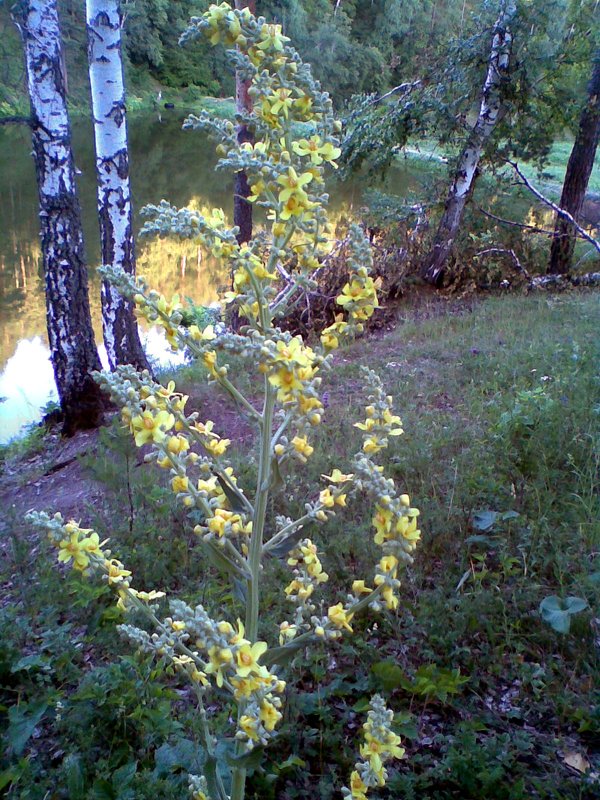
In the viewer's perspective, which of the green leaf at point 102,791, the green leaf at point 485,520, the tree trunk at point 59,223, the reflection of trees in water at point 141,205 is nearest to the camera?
the green leaf at point 102,791

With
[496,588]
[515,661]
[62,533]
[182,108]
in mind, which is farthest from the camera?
[182,108]

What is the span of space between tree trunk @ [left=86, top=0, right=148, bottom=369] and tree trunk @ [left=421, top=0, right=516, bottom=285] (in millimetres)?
5903

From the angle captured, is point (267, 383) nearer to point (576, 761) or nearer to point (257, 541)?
point (257, 541)

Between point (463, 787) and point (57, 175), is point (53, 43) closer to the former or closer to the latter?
point (57, 175)

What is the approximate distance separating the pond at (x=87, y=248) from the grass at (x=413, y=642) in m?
1.93

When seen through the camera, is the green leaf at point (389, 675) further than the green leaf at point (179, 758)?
Yes

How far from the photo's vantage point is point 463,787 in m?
2.10

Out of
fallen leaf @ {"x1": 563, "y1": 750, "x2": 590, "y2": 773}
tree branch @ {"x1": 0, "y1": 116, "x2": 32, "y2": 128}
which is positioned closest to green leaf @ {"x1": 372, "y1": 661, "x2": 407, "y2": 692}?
fallen leaf @ {"x1": 563, "y1": 750, "x2": 590, "y2": 773}

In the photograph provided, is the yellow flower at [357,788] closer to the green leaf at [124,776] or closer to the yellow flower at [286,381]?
the green leaf at [124,776]

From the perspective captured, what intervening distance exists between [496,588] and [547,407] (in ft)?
5.87

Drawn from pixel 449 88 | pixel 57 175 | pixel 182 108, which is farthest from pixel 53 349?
pixel 182 108

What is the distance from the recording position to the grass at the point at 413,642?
7.19 ft

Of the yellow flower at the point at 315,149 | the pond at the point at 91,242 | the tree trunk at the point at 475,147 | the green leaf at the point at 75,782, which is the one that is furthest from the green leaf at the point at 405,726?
the tree trunk at the point at 475,147

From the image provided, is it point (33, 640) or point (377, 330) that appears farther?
point (377, 330)
